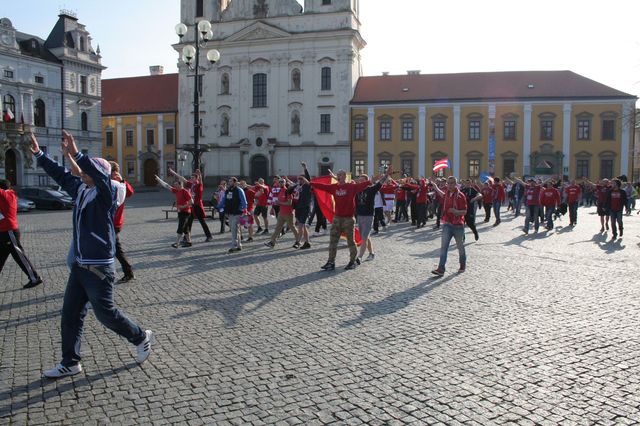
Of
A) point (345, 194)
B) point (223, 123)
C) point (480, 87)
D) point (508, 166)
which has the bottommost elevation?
point (345, 194)

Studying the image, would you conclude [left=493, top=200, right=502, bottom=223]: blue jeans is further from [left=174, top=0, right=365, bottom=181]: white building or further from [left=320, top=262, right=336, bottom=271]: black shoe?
[left=174, top=0, right=365, bottom=181]: white building

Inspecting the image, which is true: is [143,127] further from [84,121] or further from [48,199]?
[48,199]

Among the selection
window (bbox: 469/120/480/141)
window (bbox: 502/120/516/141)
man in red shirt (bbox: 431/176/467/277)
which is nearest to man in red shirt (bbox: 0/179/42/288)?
man in red shirt (bbox: 431/176/467/277)

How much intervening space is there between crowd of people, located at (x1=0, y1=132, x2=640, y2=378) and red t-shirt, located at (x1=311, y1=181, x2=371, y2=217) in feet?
0.07

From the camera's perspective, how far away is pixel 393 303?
837 cm

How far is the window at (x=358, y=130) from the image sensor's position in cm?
5644

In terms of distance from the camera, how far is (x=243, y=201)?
14281 millimetres

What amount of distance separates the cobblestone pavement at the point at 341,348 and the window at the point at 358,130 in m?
45.4

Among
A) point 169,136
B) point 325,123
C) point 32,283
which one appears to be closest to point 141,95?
point 169,136

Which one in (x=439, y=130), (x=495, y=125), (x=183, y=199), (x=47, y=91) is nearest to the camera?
(x=183, y=199)

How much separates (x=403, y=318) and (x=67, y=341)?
4.10 metres

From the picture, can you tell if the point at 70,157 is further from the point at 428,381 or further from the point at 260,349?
the point at 428,381

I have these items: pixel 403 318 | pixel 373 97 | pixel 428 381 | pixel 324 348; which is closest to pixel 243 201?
pixel 403 318

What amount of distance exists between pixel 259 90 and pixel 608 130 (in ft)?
111
